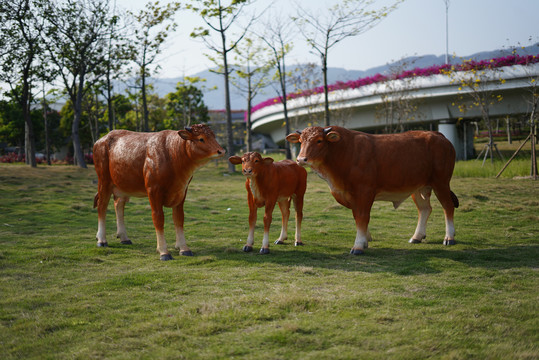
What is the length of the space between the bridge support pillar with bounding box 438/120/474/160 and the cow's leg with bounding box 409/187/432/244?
20813 millimetres

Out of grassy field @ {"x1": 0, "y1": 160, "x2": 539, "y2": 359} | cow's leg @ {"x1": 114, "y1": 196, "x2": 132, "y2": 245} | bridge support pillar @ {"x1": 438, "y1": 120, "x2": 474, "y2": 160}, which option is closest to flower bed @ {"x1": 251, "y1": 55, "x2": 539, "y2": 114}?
bridge support pillar @ {"x1": 438, "y1": 120, "x2": 474, "y2": 160}

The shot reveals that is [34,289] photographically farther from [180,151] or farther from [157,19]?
[157,19]

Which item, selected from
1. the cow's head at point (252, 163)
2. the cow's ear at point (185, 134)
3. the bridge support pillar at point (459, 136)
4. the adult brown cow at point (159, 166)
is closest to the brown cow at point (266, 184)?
the cow's head at point (252, 163)

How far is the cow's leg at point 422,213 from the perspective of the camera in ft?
27.7

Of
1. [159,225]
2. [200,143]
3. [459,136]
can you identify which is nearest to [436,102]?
[459,136]

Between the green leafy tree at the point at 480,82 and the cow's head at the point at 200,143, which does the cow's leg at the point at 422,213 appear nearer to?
the cow's head at the point at 200,143

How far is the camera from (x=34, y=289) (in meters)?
5.73

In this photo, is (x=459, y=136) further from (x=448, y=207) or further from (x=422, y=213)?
(x=448, y=207)

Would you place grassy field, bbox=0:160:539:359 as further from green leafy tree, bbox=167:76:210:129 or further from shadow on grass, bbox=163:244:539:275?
green leafy tree, bbox=167:76:210:129

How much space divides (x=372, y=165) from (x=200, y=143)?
8.71 ft

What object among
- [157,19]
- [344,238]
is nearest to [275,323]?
[344,238]

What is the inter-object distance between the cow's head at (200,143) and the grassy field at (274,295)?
4.97ft

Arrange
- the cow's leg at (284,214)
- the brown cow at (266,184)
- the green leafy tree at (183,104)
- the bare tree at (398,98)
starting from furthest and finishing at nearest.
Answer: the green leafy tree at (183,104)
the bare tree at (398,98)
the cow's leg at (284,214)
the brown cow at (266,184)

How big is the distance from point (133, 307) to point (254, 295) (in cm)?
124
